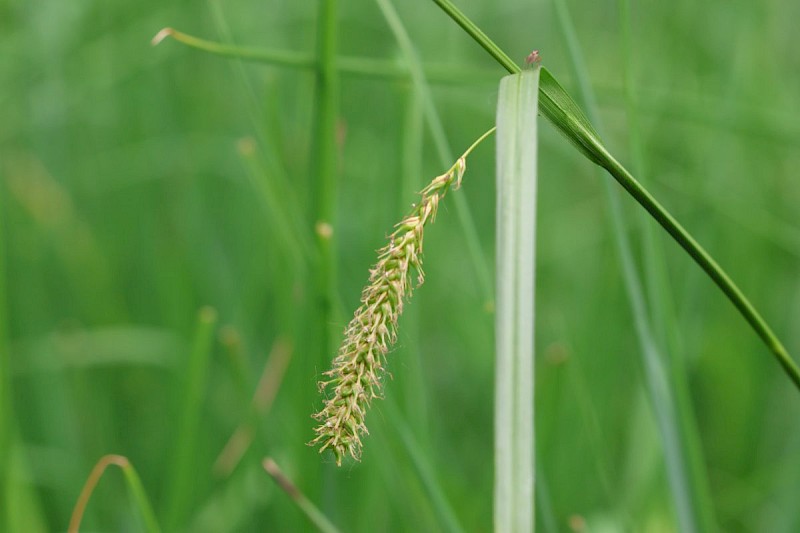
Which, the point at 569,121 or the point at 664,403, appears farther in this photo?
the point at 664,403

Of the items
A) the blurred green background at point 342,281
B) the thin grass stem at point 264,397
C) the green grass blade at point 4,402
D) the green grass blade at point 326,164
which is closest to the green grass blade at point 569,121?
the green grass blade at point 326,164

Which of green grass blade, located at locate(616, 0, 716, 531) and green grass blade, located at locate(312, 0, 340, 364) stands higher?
green grass blade, located at locate(312, 0, 340, 364)

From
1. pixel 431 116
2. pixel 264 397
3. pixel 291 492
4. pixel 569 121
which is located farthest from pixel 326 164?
pixel 264 397

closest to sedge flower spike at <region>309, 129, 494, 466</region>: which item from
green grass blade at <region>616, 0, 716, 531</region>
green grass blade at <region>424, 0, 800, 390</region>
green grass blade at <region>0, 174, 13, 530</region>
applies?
green grass blade at <region>424, 0, 800, 390</region>

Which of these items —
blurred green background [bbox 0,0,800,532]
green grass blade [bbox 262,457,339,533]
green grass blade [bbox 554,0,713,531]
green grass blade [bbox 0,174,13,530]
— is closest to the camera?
green grass blade [bbox 262,457,339,533]

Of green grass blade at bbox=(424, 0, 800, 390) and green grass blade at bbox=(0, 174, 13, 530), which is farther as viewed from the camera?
green grass blade at bbox=(0, 174, 13, 530)

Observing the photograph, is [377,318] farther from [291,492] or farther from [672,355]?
[672,355]

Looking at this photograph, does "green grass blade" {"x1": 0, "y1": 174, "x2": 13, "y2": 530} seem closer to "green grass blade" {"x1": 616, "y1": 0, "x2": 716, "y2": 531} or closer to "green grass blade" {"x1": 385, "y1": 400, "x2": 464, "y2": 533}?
"green grass blade" {"x1": 385, "y1": 400, "x2": 464, "y2": 533}

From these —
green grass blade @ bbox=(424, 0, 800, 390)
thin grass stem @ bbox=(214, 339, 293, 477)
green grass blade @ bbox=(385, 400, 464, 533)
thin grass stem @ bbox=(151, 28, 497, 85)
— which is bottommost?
green grass blade @ bbox=(385, 400, 464, 533)
